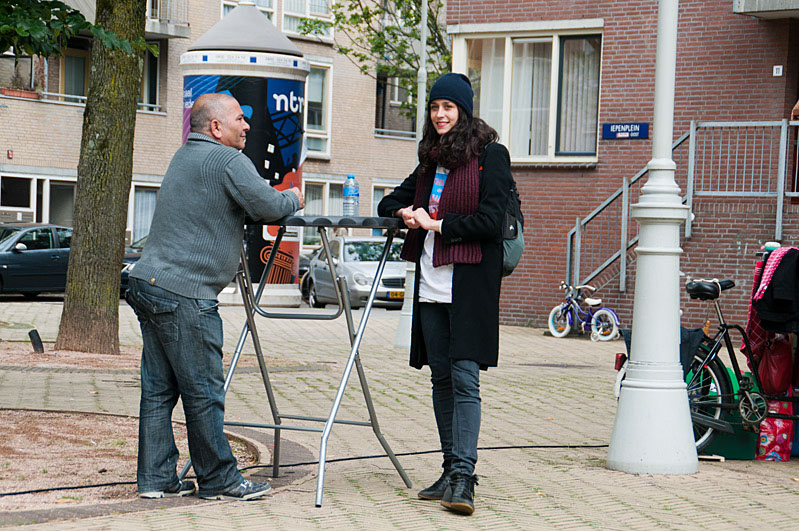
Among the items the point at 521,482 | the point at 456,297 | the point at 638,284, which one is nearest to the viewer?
the point at 456,297

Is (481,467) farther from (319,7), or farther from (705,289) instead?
(319,7)

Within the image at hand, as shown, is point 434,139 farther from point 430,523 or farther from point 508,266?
point 430,523

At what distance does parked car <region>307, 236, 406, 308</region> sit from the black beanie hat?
16153 millimetres

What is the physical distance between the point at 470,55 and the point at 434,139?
14127 mm

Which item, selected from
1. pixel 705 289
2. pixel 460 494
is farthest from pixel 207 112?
pixel 705 289

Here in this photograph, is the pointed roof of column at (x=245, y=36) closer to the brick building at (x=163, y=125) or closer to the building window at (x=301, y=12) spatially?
the brick building at (x=163, y=125)

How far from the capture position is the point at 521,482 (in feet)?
20.5

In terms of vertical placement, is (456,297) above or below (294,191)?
below

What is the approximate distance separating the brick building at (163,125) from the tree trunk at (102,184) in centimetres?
1802

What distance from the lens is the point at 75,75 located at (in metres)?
33.0

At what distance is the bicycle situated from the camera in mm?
16781

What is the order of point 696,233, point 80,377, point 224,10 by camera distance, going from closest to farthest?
point 80,377 → point 696,233 → point 224,10

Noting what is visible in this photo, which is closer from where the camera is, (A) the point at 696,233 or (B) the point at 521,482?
(B) the point at 521,482

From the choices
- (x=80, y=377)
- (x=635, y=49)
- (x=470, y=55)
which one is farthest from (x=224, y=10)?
(x=80, y=377)
